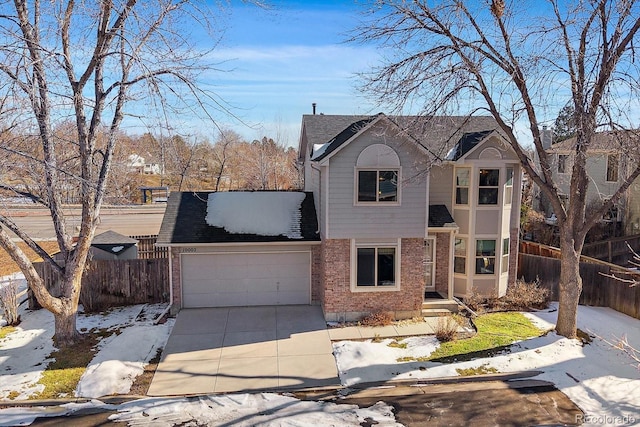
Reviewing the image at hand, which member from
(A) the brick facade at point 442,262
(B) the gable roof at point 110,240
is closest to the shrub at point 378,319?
(A) the brick facade at point 442,262

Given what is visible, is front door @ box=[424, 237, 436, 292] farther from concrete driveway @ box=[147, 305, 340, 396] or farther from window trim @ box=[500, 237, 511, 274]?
concrete driveway @ box=[147, 305, 340, 396]

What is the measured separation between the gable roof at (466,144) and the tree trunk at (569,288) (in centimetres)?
410

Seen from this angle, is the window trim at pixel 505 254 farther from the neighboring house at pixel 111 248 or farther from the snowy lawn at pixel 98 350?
the neighboring house at pixel 111 248

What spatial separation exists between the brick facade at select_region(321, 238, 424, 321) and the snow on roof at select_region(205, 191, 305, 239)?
5.79ft

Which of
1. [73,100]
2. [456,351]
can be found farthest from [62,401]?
[456,351]

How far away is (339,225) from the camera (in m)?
12.7

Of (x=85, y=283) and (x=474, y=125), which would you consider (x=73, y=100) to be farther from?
(x=474, y=125)

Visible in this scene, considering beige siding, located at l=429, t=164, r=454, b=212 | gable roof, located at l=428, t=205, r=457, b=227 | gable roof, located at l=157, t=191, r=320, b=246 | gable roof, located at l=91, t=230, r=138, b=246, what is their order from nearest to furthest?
gable roof, located at l=157, t=191, r=320, b=246, gable roof, located at l=428, t=205, r=457, b=227, beige siding, located at l=429, t=164, r=454, b=212, gable roof, located at l=91, t=230, r=138, b=246

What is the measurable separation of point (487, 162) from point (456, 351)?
6340 millimetres

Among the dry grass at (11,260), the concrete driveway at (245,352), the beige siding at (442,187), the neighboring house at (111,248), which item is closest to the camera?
the concrete driveway at (245,352)

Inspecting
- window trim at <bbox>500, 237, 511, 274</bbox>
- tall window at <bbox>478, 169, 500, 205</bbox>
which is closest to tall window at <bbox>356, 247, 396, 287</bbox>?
tall window at <bbox>478, 169, 500, 205</bbox>

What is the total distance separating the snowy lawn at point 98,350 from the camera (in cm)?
939

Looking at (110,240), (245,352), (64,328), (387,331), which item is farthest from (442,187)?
(110,240)

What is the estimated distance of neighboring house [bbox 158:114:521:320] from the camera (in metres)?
12.7
